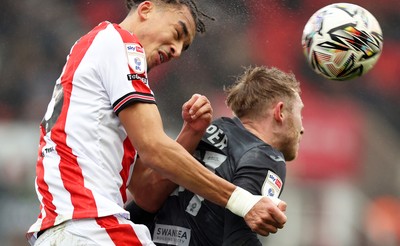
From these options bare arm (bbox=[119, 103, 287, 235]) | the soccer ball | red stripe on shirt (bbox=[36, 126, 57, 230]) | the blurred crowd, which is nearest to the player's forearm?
bare arm (bbox=[119, 103, 287, 235])

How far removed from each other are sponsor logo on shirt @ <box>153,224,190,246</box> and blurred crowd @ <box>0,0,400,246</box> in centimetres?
275

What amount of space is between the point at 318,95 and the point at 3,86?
3.10 meters

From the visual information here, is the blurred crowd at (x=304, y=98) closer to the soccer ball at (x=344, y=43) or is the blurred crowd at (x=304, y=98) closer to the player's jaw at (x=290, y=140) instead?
the soccer ball at (x=344, y=43)

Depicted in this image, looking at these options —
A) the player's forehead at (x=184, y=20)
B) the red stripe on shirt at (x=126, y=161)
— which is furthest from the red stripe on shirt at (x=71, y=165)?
the player's forehead at (x=184, y=20)

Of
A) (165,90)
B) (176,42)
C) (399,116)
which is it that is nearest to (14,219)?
(165,90)

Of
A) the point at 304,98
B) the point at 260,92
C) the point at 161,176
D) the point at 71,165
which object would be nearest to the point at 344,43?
the point at 260,92

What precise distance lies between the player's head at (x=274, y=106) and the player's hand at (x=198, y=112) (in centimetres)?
39

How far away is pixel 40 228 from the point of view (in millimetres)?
3539

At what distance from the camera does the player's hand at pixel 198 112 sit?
390cm

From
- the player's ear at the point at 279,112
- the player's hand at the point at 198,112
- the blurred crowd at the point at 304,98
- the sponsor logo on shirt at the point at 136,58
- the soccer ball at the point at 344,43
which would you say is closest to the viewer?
the sponsor logo on shirt at the point at 136,58

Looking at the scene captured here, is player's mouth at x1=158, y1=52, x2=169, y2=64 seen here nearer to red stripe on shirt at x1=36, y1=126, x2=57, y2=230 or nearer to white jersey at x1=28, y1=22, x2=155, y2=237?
white jersey at x1=28, y1=22, x2=155, y2=237

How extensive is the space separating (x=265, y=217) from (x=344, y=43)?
139 cm

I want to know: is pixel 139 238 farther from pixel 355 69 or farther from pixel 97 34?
pixel 355 69

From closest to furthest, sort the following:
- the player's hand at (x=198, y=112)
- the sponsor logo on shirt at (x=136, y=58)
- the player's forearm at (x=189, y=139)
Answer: the sponsor logo on shirt at (x=136, y=58), the player's hand at (x=198, y=112), the player's forearm at (x=189, y=139)
